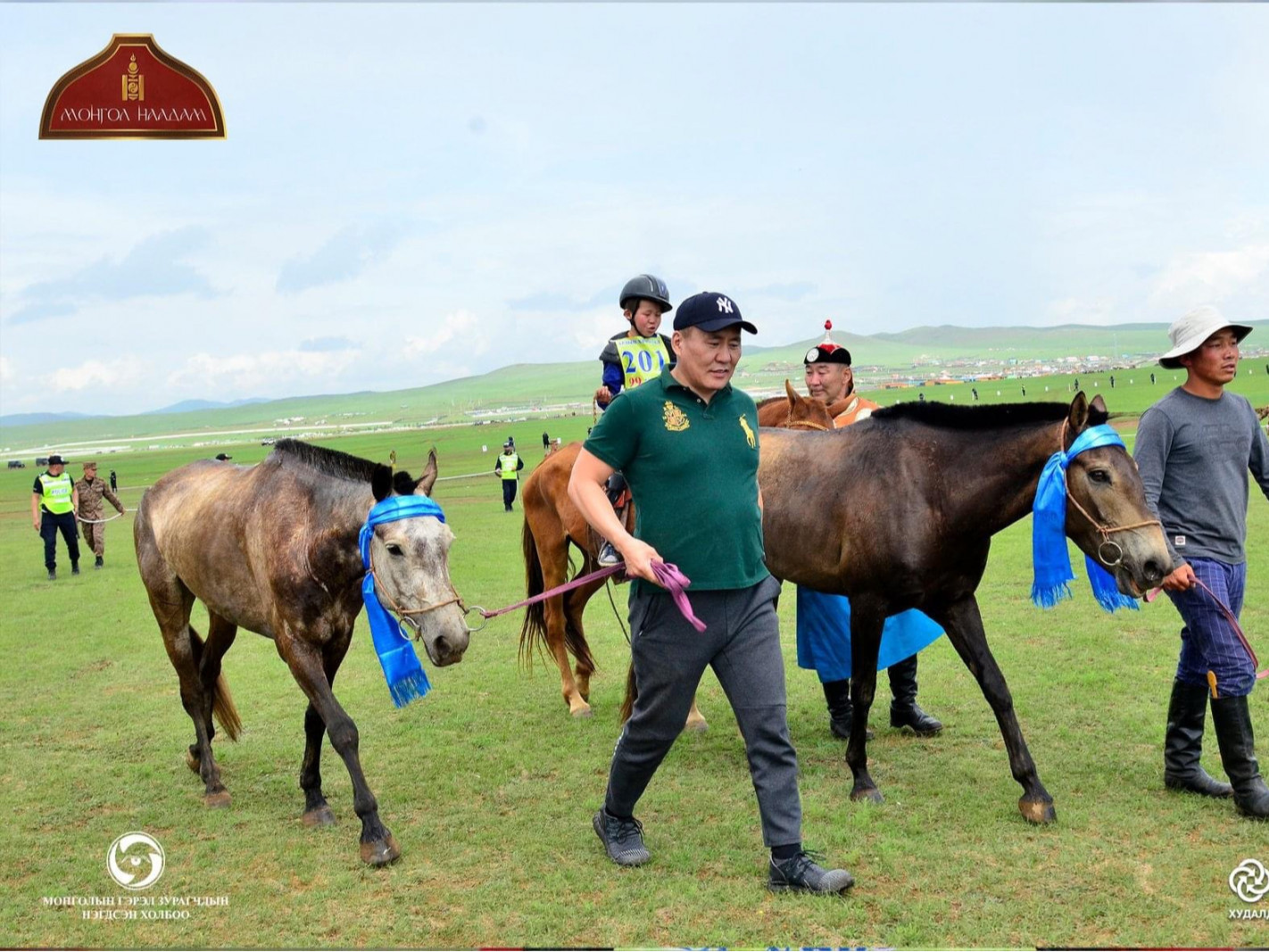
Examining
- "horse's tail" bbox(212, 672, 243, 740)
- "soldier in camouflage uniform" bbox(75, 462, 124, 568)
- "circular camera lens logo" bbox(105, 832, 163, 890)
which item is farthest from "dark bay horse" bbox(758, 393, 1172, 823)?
"soldier in camouflage uniform" bbox(75, 462, 124, 568)

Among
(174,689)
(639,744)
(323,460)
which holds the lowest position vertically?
(174,689)

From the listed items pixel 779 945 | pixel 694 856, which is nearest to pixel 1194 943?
pixel 779 945

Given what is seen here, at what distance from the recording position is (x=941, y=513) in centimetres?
559

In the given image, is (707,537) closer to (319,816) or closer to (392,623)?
(392,623)

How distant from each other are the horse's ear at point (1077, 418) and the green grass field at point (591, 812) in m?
2.03

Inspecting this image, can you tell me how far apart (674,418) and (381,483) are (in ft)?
5.25

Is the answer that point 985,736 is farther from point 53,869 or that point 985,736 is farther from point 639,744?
point 53,869

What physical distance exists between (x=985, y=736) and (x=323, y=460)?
4.70 meters

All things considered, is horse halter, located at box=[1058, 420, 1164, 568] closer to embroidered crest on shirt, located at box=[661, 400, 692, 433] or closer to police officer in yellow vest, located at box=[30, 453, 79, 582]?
embroidered crest on shirt, located at box=[661, 400, 692, 433]

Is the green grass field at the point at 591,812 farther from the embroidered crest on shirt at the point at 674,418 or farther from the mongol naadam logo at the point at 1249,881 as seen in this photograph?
the embroidered crest on shirt at the point at 674,418

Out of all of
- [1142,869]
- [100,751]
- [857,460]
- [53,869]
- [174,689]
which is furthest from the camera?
[174,689]

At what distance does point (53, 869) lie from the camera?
16.7 feet

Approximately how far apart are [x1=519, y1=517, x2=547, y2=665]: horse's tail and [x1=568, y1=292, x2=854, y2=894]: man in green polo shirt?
13.0 feet

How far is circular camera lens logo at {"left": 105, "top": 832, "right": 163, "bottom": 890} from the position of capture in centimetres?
494
